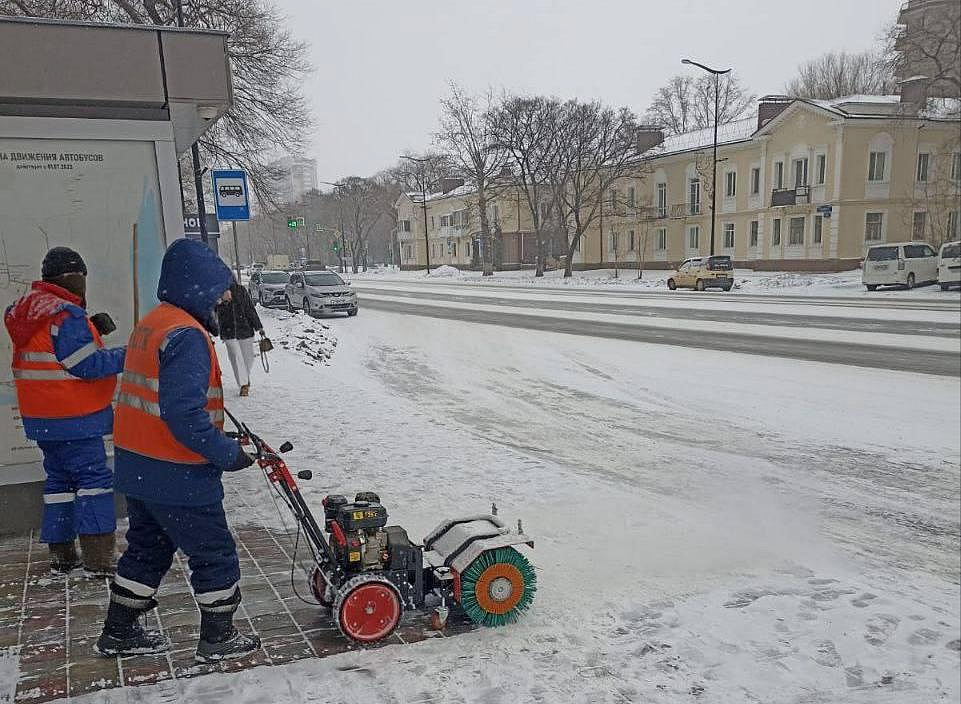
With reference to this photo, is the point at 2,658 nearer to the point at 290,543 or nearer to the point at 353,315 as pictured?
the point at 290,543

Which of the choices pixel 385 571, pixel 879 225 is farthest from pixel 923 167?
pixel 385 571

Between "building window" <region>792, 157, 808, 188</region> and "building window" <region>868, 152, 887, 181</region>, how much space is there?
10.6ft

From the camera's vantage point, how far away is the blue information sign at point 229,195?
11297mm

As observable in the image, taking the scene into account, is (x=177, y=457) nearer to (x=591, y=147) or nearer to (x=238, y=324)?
(x=238, y=324)

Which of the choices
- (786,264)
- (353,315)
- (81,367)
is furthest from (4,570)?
(786,264)

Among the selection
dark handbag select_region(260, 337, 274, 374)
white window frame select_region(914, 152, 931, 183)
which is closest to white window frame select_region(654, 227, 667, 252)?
white window frame select_region(914, 152, 931, 183)

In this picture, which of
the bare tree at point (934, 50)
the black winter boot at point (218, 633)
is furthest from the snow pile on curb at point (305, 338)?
the bare tree at point (934, 50)

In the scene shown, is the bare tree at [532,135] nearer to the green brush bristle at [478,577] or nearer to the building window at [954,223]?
the building window at [954,223]

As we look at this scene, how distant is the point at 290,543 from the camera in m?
5.11

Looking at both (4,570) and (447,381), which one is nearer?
(4,570)

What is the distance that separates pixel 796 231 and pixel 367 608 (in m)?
41.7

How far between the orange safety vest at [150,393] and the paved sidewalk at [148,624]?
1.11m

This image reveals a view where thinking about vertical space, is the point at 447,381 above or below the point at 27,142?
below

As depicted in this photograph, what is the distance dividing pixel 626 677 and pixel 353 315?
67.1ft
